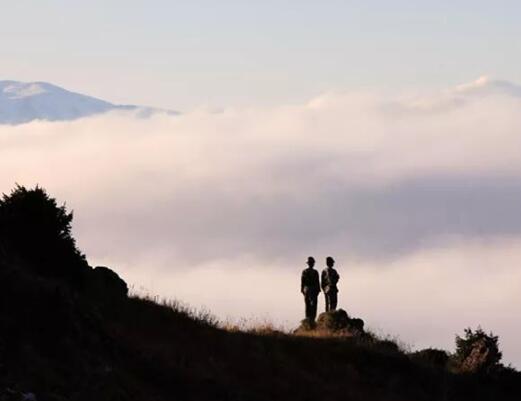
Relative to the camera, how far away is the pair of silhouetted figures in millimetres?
40094

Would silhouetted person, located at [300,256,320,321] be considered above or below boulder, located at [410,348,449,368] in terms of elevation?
above

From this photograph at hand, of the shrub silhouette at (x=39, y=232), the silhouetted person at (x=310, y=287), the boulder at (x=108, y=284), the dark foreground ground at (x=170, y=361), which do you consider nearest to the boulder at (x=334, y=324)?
the silhouetted person at (x=310, y=287)

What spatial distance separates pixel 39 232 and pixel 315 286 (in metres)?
13.6

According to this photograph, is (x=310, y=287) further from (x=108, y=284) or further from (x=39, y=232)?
(x=39, y=232)

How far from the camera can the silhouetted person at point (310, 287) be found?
40.1 m

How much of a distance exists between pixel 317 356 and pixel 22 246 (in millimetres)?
8779

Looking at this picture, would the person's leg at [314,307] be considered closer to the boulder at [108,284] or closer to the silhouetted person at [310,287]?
the silhouetted person at [310,287]

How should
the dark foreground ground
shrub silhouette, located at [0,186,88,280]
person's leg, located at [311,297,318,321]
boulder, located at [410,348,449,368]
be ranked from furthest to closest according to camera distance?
person's leg, located at [311,297,318,321]
boulder, located at [410,348,449,368]
shrub silhouette, located at [0,186,88,280]
the dark foreground ground

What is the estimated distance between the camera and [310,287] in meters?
40.1

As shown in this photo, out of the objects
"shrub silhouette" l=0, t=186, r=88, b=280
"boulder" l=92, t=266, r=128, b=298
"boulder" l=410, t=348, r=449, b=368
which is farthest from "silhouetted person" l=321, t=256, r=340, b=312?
Answer: "shrub silhouette" l=0, t=186, r=88, b=280

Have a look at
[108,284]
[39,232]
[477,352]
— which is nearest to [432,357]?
[477,352]

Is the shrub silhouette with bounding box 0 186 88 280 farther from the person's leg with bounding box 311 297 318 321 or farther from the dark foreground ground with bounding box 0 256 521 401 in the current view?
the person's leg with bounding box 311 297 318 321

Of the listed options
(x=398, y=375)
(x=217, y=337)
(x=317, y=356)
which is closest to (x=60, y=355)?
(x=217, y=337)

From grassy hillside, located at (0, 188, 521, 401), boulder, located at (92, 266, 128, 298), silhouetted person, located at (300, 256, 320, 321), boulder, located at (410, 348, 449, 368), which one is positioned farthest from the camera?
silhouetted person, located at (300, 256, 320, 321)
